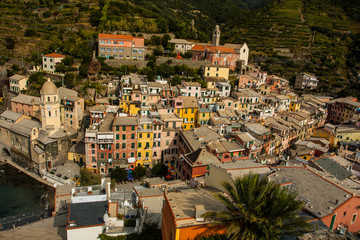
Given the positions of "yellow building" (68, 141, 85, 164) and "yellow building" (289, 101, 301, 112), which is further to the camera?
"yellow building" (289, 101, 301, 112)

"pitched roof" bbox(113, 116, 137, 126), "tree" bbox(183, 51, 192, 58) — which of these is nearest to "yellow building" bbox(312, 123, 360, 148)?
"pitched roof" bbox(113, 116, 137, 126)

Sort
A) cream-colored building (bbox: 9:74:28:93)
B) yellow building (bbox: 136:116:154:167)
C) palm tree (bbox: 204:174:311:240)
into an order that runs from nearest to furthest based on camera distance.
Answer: palm tree (bbox: 204:174:311:240) < yellow building (bbox: 136:116:154:167) < cream-colored building (bbox: 9:74:28:93)

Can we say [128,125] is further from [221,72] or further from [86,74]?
[221,72]

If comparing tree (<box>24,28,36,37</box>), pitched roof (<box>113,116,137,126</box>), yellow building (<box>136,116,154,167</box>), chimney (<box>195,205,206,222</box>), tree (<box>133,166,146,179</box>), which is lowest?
tree (<box>133,166,146,179</box>)

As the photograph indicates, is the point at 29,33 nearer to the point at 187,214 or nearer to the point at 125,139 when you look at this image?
the point at 125,139

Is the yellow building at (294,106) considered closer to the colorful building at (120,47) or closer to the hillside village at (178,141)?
the hillside village at (178,141)

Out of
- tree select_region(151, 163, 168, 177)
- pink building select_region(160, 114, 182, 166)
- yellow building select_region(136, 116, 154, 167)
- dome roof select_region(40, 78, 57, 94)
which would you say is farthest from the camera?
dome roof select_region(40, 78, 57, 94)

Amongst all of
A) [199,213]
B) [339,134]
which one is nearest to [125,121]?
[199,213]

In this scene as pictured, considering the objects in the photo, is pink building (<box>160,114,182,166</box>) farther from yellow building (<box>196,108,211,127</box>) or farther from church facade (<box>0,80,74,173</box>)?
church facade (<box>0,80,74,173</box>)

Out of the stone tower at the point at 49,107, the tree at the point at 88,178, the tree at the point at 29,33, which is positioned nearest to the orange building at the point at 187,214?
the tree at the point at 88,178
